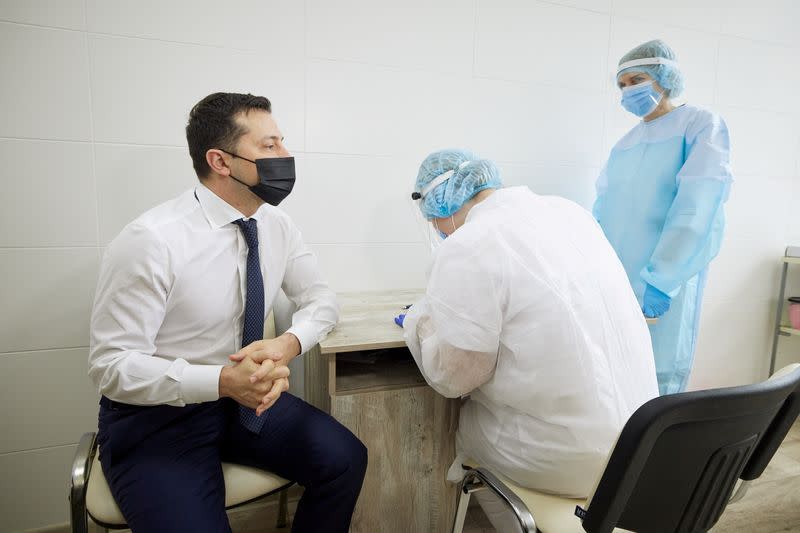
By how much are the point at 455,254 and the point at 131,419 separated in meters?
0.86

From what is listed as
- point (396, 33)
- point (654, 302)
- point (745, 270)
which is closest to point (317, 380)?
point (654, 302)

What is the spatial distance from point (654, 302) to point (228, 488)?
1.52 m

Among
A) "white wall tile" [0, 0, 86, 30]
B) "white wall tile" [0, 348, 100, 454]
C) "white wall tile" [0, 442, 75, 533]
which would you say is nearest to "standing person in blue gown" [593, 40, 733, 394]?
"white wall tile" [0, 0, 86, 30]

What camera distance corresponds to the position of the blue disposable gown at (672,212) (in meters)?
1.63

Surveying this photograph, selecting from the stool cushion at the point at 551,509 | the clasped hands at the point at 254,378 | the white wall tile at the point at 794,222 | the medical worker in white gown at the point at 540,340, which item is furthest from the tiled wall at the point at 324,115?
the stool cushion at the point at 551,509

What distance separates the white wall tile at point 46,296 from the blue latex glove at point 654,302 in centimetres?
194

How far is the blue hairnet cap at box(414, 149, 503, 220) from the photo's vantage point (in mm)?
1290

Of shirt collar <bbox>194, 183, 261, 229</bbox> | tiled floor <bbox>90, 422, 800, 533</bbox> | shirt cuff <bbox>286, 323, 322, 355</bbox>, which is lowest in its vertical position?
tiled floor <bbox>90, 422, 800, 533</bbox>

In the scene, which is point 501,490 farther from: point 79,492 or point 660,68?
point 660,68

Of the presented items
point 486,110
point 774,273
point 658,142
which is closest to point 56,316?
point 486,110

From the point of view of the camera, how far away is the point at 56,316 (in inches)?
60.4

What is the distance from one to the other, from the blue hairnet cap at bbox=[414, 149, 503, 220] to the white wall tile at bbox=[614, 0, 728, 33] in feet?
4.63

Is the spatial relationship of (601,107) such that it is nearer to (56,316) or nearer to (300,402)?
(300,402)

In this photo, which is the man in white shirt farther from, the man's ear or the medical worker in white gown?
the medical worker in white gown
